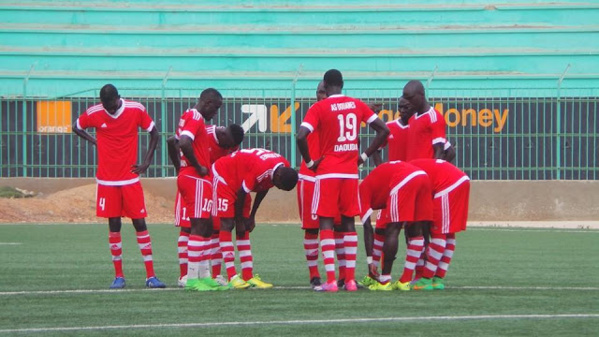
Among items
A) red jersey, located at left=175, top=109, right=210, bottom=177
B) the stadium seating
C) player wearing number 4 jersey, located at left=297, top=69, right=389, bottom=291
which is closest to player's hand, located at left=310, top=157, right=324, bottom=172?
player wearing number 4 jersey, located at left=297, top=69, right=389, bottom=291

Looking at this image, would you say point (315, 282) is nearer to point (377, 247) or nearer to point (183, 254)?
point (377, 247)

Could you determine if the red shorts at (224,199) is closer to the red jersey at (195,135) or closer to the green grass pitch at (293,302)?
the red jersey at (195,135)

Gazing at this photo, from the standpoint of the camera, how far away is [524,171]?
26.8m

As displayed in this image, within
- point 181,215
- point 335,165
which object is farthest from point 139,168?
point 335,165

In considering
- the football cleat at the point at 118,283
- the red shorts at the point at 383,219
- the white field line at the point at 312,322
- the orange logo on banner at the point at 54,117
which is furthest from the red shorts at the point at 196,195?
the orange logo on banner at the point at 54,117

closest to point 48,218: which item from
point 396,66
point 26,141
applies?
point 26,141

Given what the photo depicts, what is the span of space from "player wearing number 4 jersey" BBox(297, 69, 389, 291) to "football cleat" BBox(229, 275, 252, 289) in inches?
32.9

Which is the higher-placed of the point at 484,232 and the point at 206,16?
the point at 206,16

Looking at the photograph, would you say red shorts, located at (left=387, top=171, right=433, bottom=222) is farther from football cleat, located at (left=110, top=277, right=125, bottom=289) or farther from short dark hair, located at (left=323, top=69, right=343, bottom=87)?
football cleat, located at (left=110, top=277, right=125, bottom=289)

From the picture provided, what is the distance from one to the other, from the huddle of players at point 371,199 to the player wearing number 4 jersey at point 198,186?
930 millimetres

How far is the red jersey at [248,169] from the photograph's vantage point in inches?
471

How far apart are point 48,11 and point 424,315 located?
2433cm

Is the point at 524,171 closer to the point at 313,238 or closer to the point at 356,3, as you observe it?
the point at 356,3

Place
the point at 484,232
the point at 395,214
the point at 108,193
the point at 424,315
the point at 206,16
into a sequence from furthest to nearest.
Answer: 1. the point at 206,16
2. the point at 484,232
3. the point at 108,193
4. the point at 395,214
5. the point at 424,315
